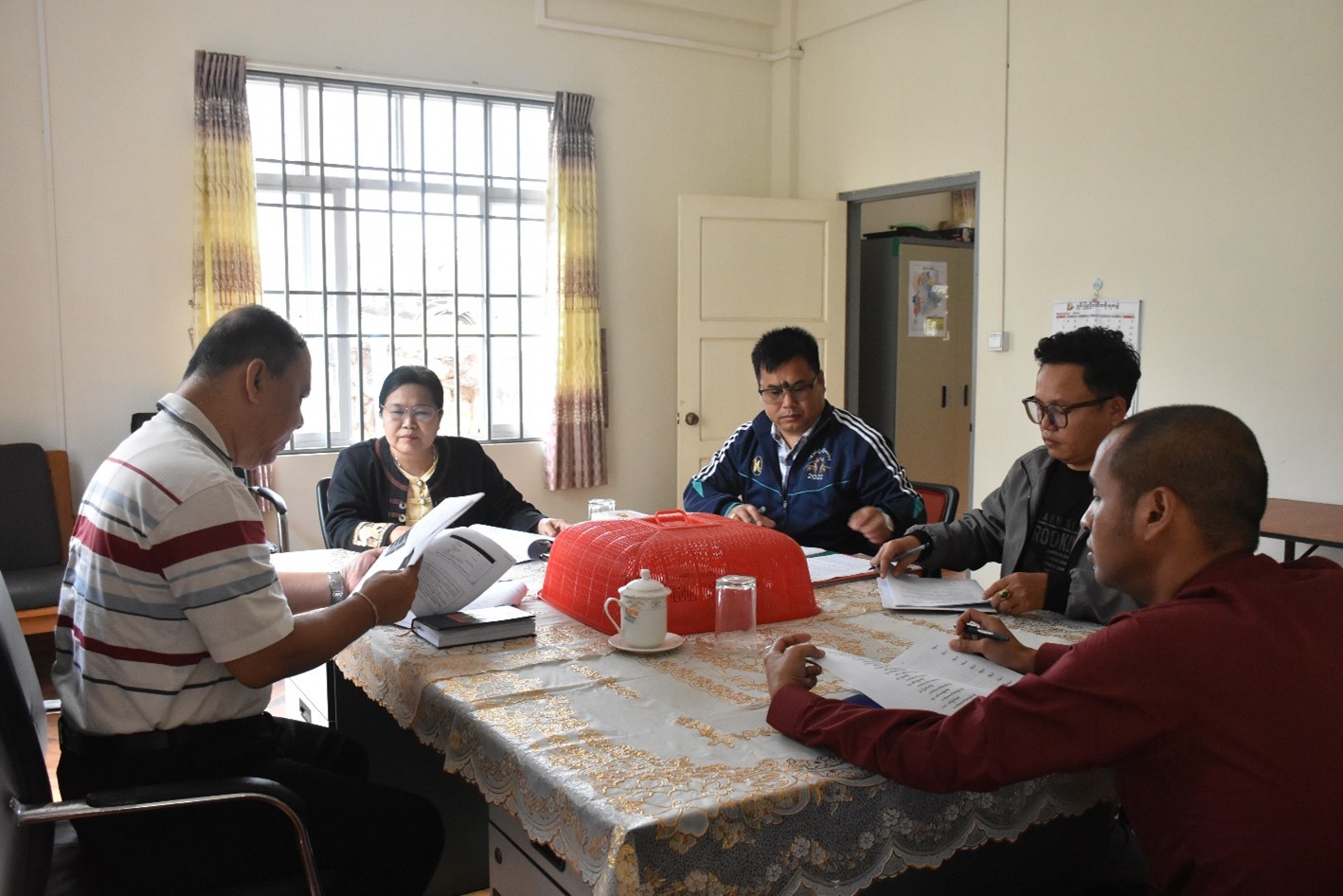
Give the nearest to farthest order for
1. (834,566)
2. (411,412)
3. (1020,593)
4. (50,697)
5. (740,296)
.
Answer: (1020,593), (834,566), (411,412), (50,697), (740,296)

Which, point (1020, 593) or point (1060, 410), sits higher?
point (1060, 410)

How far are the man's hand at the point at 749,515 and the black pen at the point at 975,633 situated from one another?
1036 mm

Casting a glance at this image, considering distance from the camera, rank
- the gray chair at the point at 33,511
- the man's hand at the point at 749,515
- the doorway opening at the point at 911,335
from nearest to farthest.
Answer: the man's hand at the point at 749,515, the gray chair at the point at 33,511, the doorway opening at the point at 911,335

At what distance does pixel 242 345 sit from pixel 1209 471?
1445 millimetres

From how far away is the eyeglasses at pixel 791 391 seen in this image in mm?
2975

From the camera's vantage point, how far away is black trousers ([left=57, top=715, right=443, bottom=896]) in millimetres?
1511

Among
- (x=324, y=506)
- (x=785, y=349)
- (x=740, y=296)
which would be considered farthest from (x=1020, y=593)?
(x=740, y=296)

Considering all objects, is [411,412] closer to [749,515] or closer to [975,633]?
[749,515]

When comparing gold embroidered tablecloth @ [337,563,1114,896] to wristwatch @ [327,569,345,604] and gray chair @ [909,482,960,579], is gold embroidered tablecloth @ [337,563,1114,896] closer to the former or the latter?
wristwatch @ [327,569,345,604]

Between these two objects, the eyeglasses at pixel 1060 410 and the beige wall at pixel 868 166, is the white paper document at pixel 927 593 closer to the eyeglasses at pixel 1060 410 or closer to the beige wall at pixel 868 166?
the eyeglasses at pixel 1060 410

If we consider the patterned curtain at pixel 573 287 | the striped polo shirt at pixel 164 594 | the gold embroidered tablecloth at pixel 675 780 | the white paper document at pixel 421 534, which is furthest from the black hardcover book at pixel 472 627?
the patterned curtain at pixel 573 287

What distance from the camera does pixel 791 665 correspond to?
1479 millimetres

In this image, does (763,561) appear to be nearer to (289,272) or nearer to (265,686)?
(265,686)

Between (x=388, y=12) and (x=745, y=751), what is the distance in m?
4.53
